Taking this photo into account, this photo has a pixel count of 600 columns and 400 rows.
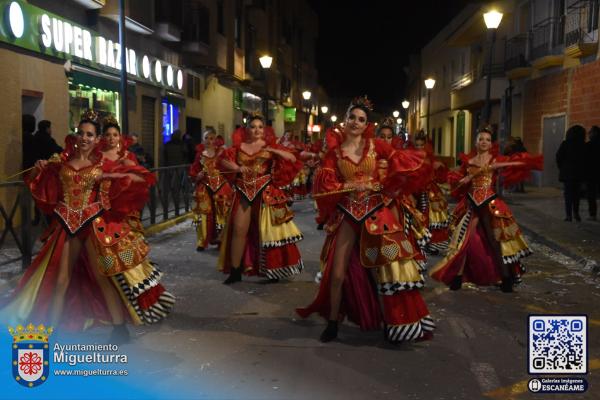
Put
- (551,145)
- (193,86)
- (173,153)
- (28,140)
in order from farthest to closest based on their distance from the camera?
1. (193,86)
2. (551,145)
3. (173,153)
4. (28,140)

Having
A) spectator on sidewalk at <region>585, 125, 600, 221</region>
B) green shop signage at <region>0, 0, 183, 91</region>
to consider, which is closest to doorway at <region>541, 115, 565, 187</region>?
spectator on sidewalk at <region>585, 125, 600, 221</region>

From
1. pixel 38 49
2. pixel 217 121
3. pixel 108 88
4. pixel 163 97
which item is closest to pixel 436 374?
pixel 38 49

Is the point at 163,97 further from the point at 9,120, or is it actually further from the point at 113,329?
the point at 113,329

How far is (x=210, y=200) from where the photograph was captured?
10805 mm

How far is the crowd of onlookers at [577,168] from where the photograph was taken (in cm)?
1380

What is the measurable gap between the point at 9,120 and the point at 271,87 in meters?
30.1

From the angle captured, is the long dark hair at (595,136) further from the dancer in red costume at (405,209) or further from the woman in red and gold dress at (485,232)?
the woman in red and gold dress at (485,232)

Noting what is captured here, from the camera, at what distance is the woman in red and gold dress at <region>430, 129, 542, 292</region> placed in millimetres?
7695

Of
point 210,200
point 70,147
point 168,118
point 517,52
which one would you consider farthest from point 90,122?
point 517,52

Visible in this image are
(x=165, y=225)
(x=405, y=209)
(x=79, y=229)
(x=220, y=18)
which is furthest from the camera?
(x=220, y=18)

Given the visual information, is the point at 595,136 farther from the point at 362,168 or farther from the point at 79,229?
the point at 79,229

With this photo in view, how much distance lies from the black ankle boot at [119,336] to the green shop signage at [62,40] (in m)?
7.93

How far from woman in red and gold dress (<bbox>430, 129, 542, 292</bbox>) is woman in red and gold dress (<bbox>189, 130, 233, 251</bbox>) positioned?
3883mm

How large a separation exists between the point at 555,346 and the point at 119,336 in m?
3.22
